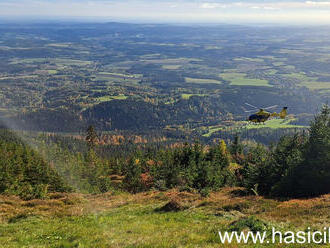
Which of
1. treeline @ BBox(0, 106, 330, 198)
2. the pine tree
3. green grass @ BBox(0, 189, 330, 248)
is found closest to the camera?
green grass @ BBox(0, 189, 330, 248)

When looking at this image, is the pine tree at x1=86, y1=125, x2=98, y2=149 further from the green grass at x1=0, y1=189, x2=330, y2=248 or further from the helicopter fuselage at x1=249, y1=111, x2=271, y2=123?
the helicopter fuselage at x1=249, y1=111, x2=271, y2=123

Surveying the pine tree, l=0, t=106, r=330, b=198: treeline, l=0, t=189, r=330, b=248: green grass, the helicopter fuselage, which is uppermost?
the helicopter fuselage

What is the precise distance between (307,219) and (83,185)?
163ft

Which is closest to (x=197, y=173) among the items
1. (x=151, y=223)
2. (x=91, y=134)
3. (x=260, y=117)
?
(x=260, y=117)

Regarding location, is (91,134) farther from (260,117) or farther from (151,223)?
(151,223)

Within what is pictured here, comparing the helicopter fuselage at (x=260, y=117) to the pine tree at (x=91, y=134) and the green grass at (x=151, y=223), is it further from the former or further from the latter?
the pine tree at (x=91, y=134)

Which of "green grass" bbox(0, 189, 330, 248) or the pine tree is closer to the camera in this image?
"green grass" bbox(0, 189, 330, 248)

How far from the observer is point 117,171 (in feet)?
314

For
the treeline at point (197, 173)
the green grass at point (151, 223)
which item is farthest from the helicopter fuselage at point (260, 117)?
the treeline at point (197, 173)

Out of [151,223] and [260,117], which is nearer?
[151,223]

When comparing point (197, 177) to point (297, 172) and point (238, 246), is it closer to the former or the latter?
point (297, 172)

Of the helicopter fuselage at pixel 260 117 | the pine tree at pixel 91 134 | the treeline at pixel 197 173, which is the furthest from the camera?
the pine tree at pixel 91 134

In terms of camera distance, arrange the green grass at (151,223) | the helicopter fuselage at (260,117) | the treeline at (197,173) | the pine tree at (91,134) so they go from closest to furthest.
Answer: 1. the green grass at (151,223)
2. the helicopter fuselage at (260,117)
3. the treeline at (197,173)
4. the pine tree at (91,134)

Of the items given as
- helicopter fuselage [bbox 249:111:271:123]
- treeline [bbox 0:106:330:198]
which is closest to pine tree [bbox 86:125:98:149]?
treeline [bbox 0:106:330:198]
